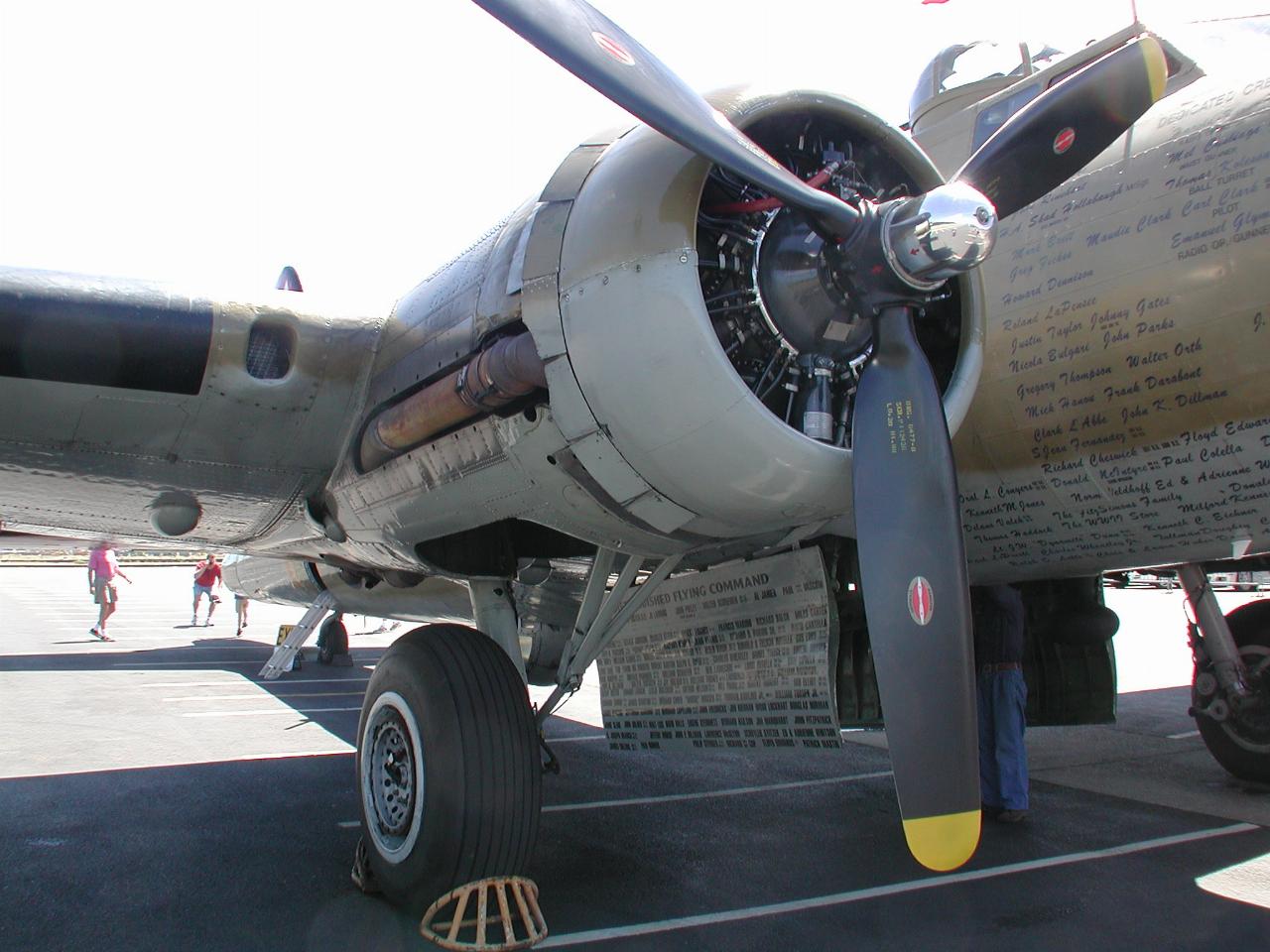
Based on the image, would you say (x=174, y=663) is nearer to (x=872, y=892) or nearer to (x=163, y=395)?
(x=163, y=395)

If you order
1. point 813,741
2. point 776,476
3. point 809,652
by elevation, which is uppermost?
point 776,476

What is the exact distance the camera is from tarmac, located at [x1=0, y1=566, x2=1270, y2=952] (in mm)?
3986

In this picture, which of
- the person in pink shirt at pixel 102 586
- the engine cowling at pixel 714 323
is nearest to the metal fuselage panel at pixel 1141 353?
the engine cowling at pixel 714 323

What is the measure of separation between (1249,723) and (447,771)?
17.0 ft

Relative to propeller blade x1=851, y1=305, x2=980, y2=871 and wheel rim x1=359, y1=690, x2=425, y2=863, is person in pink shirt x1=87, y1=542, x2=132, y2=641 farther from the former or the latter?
propeller blade x1=851, y1=305, x2=980, y2=871

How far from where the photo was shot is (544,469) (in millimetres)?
3746

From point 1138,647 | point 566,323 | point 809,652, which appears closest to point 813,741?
point 809,652

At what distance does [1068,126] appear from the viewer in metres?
3.50

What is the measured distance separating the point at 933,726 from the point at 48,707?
30.4ft

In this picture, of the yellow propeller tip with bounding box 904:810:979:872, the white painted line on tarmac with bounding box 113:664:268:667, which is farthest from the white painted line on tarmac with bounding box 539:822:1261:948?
the white painted line on tarmac with bounding box 113:664:268:667

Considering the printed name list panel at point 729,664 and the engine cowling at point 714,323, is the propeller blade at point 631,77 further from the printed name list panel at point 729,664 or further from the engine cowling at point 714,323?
the printed name list panel at point 729,664

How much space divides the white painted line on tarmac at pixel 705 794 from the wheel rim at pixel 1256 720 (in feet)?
7.42

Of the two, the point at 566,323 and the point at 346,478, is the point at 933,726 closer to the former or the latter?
the point at 566,323

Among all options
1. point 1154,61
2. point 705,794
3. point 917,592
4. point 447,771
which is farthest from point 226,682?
point 1154,61
